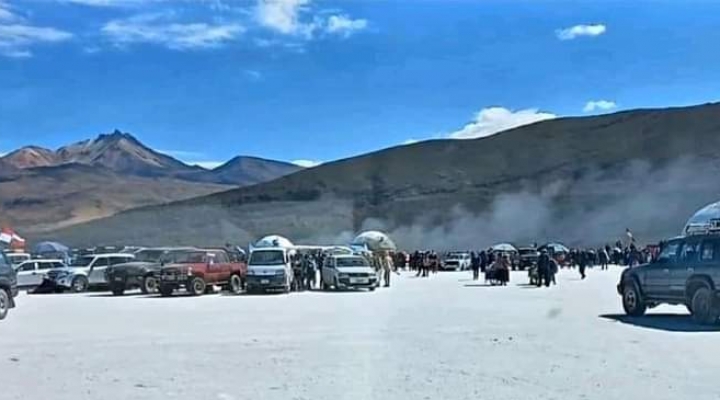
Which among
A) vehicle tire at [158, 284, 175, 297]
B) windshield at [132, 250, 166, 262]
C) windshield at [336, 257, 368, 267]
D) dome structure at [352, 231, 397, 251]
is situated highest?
dome structure at [352, 231, 397, 251]

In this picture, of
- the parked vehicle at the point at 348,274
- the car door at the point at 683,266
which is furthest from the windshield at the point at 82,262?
the car door at the point at 683,266

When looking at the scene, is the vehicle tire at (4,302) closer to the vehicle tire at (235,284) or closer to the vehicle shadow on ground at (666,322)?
the vehicle tire at (235,284)

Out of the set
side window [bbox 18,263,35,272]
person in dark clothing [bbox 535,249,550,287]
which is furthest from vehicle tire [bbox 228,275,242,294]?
person in dark clothing [bbox 535,249,550,287]

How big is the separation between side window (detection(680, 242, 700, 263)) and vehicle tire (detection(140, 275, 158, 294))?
21802 millimetres

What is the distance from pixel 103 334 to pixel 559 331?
28.7 feet

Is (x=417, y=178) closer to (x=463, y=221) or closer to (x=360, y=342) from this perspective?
(x=463, y=221)

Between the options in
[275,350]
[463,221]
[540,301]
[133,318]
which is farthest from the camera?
[463,221]

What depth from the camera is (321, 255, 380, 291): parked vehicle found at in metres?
37.8

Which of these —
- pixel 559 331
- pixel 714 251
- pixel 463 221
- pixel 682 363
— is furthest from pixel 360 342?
pixel 463 221

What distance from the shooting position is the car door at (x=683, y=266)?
70.8ft

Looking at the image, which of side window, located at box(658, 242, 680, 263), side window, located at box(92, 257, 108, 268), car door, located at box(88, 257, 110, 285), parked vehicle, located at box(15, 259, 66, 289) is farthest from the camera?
parked vehicle, located at box(15, 259, 66, 289)

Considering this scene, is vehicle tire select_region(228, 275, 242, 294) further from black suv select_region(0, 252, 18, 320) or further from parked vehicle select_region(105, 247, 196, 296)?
black suv select_region(0, 252, 18, 320)

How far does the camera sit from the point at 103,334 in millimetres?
19422

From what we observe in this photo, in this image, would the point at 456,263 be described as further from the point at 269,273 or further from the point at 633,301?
the point at 633,301
